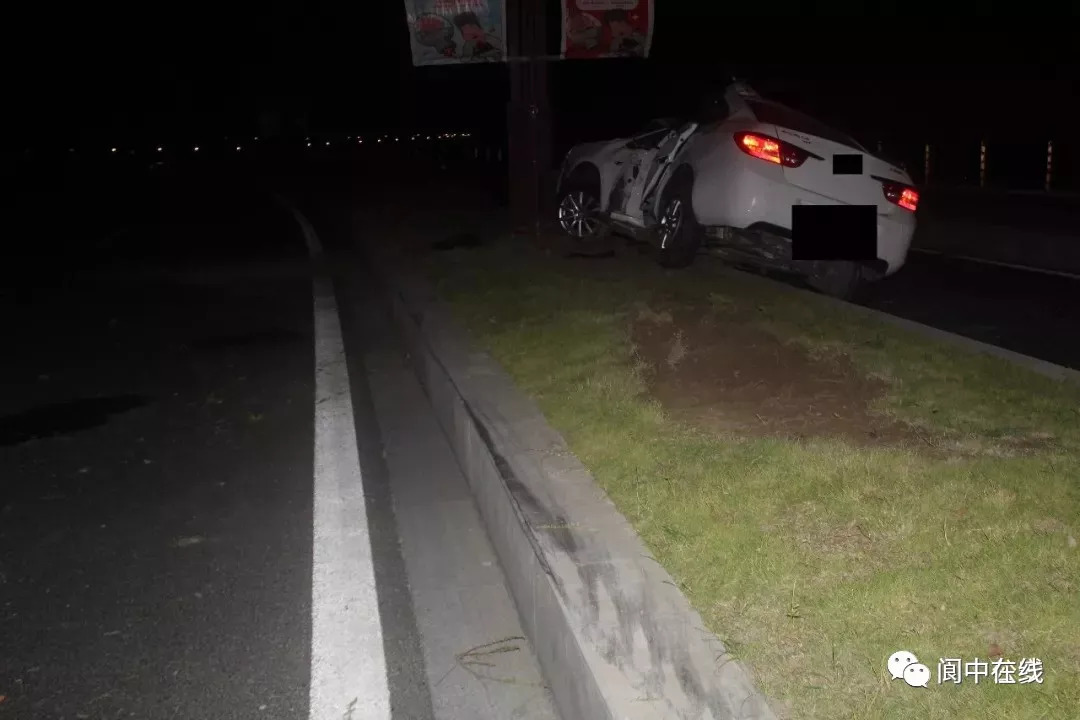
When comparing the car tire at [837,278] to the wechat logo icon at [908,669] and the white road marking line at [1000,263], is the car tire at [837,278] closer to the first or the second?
the white road marking line at [1000,263]

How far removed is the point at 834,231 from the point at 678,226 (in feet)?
5.14

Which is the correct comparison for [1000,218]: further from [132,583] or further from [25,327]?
[132,583]

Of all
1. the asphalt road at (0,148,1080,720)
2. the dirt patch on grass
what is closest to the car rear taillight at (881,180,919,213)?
the asphalt road at (0,148,1080,720)

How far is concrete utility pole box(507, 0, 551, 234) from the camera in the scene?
11.6m

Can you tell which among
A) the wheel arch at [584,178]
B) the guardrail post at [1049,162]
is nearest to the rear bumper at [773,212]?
the wheel arch at [584,178]

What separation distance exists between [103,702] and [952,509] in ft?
10.5

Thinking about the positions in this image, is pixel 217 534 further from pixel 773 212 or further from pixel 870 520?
pixel 773 212

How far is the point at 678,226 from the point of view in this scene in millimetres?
9719

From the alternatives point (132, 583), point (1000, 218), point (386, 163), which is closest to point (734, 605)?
point (132, 583)

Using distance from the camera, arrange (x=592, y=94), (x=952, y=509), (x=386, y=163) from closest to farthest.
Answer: (x=952, y=509) → (x=386, y=163) → (x=592, y=94)

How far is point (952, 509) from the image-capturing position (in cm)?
429

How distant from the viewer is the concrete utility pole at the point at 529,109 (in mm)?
11594

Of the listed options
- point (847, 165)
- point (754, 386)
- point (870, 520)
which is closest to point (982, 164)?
point (847, 165)

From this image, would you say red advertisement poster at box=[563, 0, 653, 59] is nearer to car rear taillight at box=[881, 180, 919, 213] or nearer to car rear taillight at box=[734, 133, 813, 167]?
car rear taillight at box=[734, 133, 813, 167]
